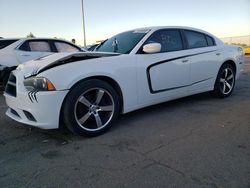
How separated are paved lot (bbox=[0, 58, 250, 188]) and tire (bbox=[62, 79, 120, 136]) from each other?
0.54ft

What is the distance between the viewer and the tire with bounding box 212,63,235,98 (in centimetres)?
541

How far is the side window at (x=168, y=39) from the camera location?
435cm

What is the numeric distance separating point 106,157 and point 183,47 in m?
2.70

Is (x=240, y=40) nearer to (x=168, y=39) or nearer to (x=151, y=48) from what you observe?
(x=168, y=39)

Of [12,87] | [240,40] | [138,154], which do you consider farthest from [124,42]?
[240,40]

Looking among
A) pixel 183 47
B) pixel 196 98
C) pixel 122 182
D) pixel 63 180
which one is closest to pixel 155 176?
pixel 122 182

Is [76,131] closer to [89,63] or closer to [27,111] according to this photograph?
[27,111]

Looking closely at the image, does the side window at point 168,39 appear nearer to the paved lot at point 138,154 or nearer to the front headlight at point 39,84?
the paved lot at point 138,154

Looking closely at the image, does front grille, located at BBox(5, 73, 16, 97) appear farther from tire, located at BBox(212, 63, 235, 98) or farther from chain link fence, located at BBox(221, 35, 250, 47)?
chain link fence, located at BBox(221, 35, 250, 47)

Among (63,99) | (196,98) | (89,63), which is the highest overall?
(89,63)

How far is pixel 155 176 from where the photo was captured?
7.93 ft

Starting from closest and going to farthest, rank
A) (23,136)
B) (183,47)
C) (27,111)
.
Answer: (27,111), (23,136), (183,47)

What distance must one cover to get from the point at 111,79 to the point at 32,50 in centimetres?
417

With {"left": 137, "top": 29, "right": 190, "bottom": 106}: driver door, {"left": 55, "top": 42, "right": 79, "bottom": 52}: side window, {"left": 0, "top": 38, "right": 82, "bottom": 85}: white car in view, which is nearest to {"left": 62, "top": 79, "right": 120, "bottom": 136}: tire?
{"left": 137, "top": 29, "right": 190, "bottom": 106}: driver door
